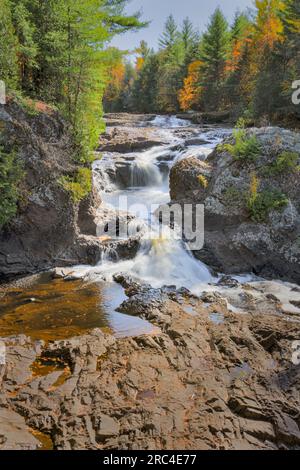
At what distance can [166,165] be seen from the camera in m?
17.0

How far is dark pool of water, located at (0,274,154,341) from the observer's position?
257 inches

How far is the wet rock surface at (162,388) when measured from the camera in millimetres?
3955

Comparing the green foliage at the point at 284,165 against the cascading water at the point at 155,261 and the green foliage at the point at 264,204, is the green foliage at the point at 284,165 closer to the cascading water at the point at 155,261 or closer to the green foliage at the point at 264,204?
the green foliage at the point at 264,204

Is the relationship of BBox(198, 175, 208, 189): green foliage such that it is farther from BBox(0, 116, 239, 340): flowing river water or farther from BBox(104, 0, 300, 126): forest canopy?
BBox(104, 0, 300, 126): forest canopy

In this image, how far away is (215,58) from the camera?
3403cm

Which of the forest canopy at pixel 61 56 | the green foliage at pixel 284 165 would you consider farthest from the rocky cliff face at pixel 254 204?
the forest canopy at pixel 61 56

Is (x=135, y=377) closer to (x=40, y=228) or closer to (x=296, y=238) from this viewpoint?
(x=40, y=228)

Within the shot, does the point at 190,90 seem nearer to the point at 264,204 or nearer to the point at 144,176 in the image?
the point at 144,176

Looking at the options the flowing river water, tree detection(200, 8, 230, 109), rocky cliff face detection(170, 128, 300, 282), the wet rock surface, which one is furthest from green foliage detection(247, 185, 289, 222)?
tree detection(200, 8, 230, 109)

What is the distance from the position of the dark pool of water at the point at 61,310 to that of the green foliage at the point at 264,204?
4786 mm

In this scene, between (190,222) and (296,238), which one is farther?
(190,222)

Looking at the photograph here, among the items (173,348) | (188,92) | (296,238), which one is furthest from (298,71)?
(188,92)

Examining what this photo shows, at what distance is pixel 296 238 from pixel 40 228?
740cm

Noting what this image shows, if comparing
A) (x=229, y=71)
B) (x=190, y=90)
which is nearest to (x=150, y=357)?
(x=229, y=71)
